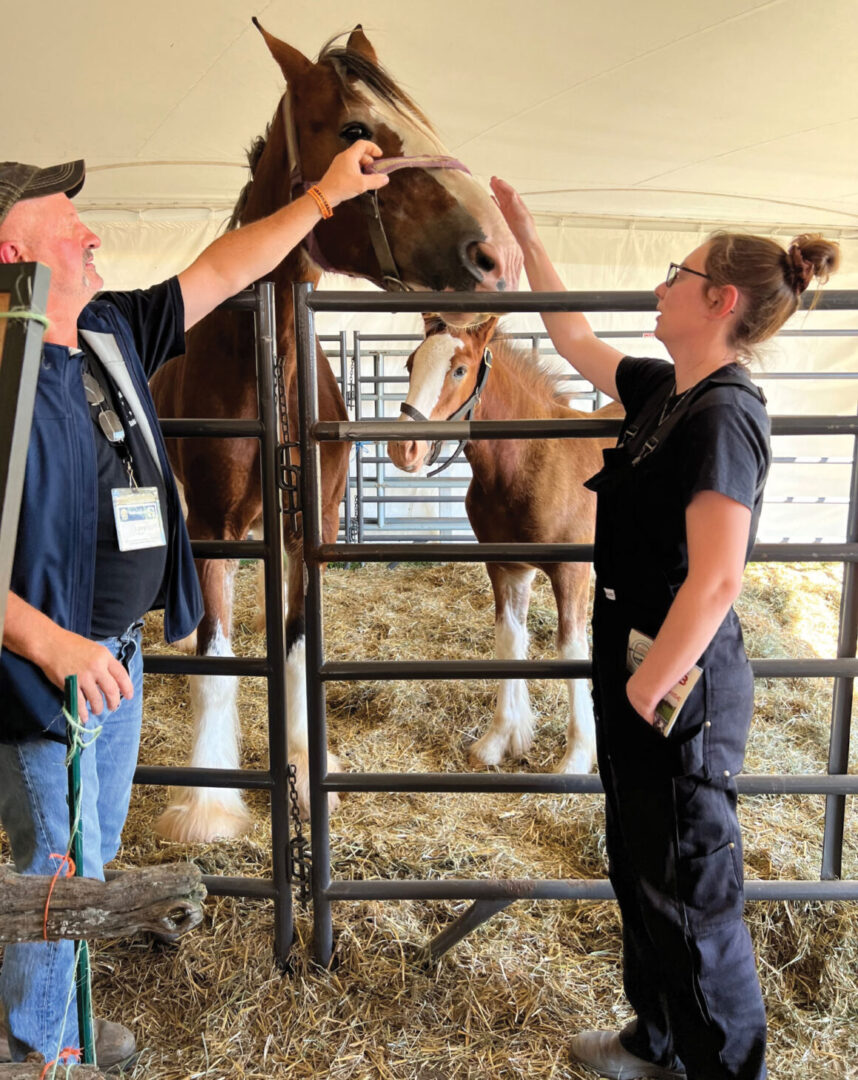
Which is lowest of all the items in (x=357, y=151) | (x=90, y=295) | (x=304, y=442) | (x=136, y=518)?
(x=136, y=518)

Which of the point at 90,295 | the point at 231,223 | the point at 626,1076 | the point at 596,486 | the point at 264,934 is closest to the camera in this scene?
the point at 90,295

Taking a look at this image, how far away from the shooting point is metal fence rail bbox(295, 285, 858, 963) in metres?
1.54

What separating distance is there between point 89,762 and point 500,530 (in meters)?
2.01

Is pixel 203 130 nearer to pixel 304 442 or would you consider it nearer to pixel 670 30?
pixel 670 30

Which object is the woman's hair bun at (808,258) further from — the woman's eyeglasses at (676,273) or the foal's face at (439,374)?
the foal's face at (439,374)

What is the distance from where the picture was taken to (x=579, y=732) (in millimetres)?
2752

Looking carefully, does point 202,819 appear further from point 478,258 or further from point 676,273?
point 676,273

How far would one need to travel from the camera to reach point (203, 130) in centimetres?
509

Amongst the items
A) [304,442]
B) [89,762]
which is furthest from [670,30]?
[89,762]

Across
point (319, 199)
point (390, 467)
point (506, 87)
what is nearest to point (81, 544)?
point (319, 199)

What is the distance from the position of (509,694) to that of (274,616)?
145 cm

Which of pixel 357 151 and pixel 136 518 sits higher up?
pixel 357 151

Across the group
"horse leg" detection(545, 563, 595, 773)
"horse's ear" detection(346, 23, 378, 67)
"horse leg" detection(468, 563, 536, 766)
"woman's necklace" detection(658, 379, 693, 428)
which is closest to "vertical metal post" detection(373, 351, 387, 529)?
"horse leg" detection(468, 563, 536, 766)

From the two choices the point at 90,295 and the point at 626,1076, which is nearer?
the point at 90,295
